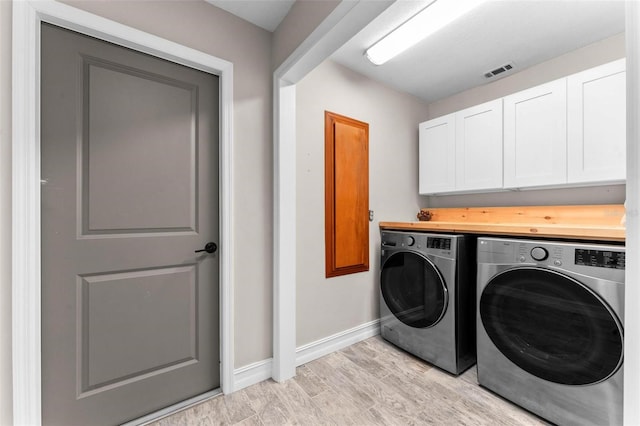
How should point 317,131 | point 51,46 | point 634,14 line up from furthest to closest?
point 317,131 < point 51,46 < point 634,14

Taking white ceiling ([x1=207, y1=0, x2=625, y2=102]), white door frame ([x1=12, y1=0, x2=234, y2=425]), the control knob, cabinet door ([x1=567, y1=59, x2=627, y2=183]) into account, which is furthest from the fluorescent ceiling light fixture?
white door frame ([x1=12, y1=0, x2=234, y2=425])

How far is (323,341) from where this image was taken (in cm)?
211

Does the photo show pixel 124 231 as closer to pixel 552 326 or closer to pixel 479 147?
pixel 552 326

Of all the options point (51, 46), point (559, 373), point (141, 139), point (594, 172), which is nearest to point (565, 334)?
point (559, 373)

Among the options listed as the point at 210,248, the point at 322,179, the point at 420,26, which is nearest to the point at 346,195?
the point at 322,179

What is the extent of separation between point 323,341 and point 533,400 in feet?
4.35

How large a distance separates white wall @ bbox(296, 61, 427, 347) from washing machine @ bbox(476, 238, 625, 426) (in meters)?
0.97

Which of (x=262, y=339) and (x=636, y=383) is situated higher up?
(x=636, y=383)

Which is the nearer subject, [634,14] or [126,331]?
[634,14]

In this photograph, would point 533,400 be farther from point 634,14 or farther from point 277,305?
point 634,14

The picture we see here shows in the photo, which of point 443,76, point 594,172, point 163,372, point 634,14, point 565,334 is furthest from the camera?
point 443,76

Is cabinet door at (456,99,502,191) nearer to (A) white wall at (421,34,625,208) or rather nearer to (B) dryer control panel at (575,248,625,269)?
(A) white wall at (421,34,625,208)

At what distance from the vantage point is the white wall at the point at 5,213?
3.56 feet

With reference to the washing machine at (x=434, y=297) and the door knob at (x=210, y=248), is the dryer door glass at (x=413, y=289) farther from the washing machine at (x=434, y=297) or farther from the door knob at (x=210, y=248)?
the door knob at (x=210, y=248)
